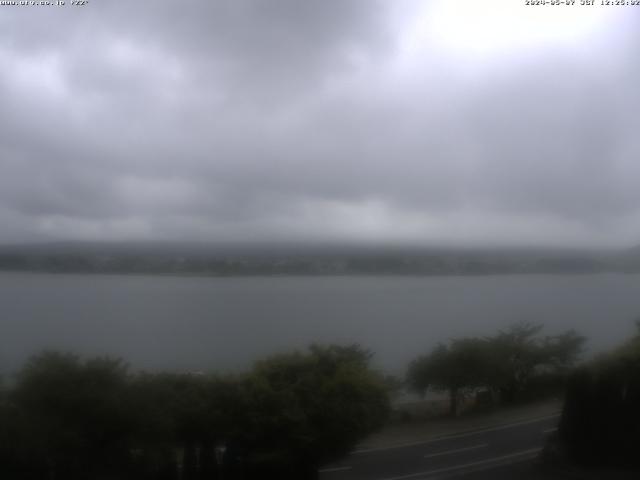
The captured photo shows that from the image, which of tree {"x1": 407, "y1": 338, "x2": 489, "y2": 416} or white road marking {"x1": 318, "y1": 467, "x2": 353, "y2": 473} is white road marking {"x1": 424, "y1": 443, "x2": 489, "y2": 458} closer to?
tree {"x1": 407, "y1": 338, "x2": 489, "y2": 416}

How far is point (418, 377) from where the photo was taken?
3.05 m

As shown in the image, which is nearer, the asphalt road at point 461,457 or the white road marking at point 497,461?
the asphalt road at point 461,457

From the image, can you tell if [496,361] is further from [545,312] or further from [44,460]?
[44,460]

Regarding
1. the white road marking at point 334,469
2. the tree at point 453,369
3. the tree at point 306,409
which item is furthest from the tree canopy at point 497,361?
the white road marking at point 334,469

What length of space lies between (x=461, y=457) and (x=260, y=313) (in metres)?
1.25

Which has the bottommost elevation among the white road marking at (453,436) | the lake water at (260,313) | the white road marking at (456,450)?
the white road marking at (456,450)

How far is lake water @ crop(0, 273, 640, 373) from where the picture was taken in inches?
114

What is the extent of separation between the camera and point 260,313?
314 centimetres

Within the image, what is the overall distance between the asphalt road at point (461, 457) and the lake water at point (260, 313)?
17.9 inches

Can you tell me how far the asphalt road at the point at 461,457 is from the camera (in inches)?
121

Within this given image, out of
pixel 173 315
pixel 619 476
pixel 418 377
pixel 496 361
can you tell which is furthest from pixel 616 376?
pixel 173 315

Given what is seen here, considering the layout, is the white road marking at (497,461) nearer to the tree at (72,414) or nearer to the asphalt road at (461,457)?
the asphalt road at (461,457)

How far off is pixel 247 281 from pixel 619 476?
7.13 ft

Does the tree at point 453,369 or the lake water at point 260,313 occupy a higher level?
the lake water at point 260,313
